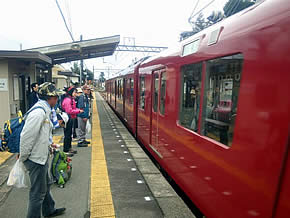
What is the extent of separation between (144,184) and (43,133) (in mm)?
2108

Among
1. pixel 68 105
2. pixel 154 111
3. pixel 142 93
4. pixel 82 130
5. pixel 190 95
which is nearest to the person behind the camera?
pixel 190 95

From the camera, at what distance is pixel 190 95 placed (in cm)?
328

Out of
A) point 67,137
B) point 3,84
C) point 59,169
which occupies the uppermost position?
point 3,84

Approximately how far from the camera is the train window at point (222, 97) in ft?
7.34

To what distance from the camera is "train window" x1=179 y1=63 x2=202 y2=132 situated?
303cm

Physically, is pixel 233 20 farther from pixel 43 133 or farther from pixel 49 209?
pixel 49 209

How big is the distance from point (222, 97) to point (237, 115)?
1.29 ft

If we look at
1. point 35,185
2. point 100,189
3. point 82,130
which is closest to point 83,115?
point 82,130

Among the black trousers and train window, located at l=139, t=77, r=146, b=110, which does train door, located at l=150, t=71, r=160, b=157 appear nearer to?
train window, located at l=139, t=77, r=146, b=110

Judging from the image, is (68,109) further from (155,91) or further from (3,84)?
(3,84)

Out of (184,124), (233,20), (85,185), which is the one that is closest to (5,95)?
(85,185)

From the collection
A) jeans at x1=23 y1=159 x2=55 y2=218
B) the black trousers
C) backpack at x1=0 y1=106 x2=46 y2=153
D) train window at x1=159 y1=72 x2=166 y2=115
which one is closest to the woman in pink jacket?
the black trousers

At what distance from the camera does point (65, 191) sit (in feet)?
12.3

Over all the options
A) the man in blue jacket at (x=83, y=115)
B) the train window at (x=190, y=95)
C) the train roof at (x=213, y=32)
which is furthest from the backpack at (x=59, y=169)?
the train roof at (x=213, y=32)
